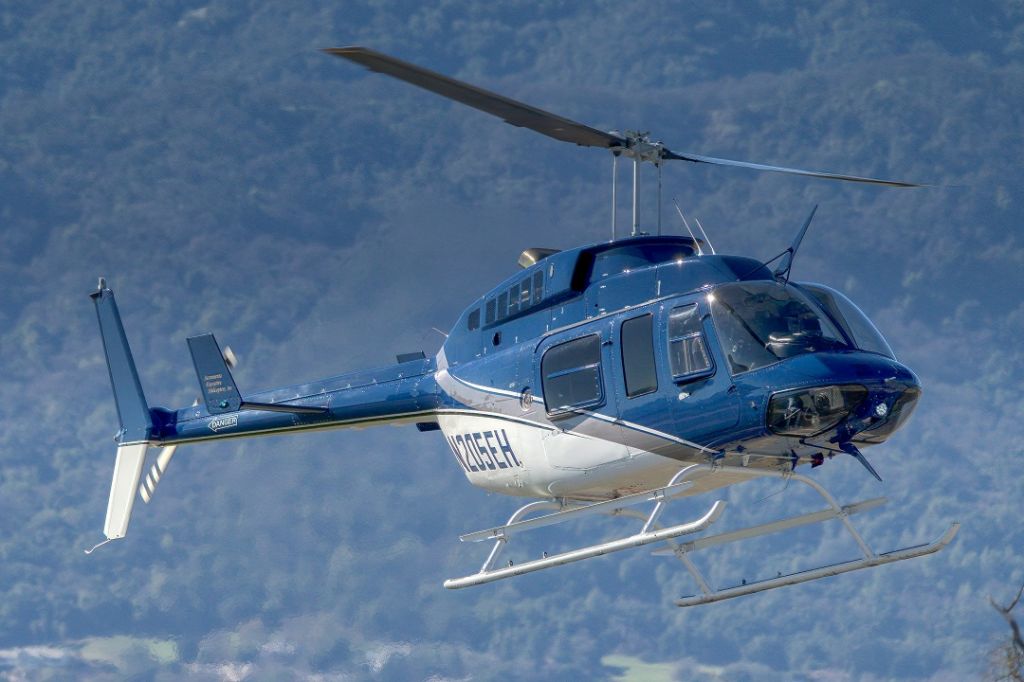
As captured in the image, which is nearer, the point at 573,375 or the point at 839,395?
the point at 839,395

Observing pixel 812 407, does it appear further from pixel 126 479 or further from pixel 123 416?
pixel 123 416

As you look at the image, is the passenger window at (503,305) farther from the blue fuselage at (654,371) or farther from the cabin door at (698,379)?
the cabin door at (698,379)

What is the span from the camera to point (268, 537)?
287 feet

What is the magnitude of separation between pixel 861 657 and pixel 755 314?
83.6 m

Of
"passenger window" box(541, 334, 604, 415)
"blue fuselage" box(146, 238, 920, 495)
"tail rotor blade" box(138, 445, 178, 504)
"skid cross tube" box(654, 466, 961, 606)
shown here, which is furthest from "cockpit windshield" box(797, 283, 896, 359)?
"tail rotor blade" box(138, 445, 178, 504)

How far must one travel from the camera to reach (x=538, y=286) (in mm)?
17516

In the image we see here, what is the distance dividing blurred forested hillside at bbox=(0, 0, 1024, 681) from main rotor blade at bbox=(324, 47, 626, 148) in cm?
4669

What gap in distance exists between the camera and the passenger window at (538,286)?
1745 cm

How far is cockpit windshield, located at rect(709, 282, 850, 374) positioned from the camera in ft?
50.2

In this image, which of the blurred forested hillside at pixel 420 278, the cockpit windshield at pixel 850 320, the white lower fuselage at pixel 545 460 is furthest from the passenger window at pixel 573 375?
the blurred forested hillside at pixel 420 278

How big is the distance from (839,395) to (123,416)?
1027 centimetres

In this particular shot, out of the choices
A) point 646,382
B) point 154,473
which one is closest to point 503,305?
point 646,382

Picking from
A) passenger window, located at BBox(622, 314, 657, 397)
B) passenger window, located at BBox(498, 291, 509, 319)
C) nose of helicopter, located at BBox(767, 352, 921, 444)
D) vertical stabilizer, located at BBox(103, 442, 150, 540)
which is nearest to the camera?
nose of helicopter, located at BBox(767, 352, 921, 444)

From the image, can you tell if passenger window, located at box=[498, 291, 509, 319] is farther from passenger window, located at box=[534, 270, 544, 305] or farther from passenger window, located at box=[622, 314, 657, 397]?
passenger window, located at box=[622, 314, 657, 397]
